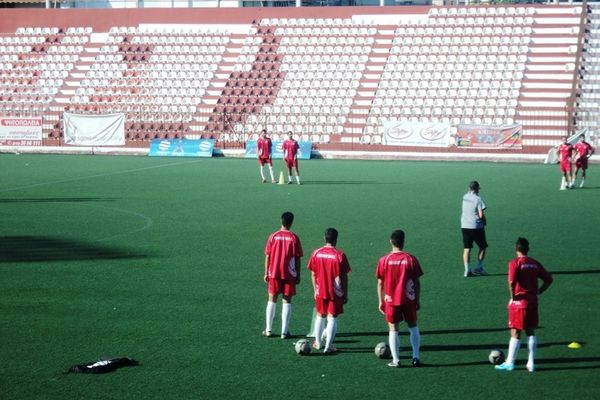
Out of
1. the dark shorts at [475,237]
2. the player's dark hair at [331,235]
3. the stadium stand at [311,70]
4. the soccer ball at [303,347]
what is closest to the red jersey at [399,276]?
the player's dark hair at [331,235]

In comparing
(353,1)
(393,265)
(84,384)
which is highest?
(353,1)

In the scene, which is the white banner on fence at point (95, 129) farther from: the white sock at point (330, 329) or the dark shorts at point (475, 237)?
the white sock at point (330, 329)

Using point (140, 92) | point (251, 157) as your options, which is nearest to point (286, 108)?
point (251, 157)

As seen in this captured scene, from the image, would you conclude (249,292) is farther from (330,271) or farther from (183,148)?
(183,148)

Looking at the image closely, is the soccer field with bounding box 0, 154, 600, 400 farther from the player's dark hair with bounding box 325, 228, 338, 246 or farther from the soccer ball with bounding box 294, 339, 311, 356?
the player's dark hair with bounding box 325, 228, 338, 246

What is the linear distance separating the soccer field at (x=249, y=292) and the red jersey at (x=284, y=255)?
87 cm

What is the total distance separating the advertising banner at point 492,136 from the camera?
43500 mm

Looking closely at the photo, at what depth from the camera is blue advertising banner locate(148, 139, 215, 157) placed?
4566 centimetres

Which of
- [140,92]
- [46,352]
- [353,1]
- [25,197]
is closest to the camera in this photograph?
[46,352]

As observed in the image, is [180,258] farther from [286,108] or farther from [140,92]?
[140,92]

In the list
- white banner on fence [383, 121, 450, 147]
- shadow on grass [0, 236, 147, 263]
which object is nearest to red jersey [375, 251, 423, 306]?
shadow on grass [0, 236, 147, 263]

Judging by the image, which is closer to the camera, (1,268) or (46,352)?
(46,352)

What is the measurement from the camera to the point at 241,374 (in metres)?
10.7

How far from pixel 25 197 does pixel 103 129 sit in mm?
21239
